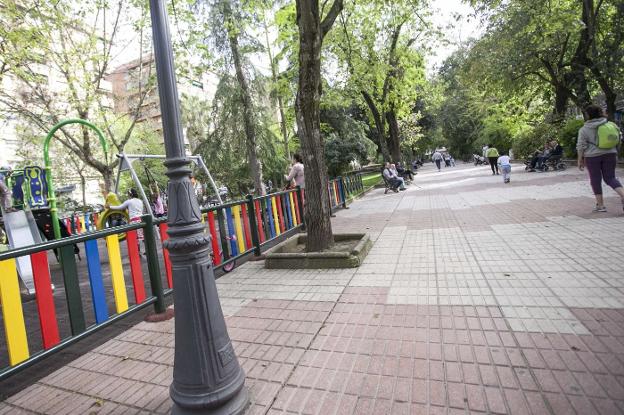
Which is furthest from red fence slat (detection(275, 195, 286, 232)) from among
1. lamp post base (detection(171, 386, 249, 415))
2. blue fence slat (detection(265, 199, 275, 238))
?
lamp post base (detection(171, 386, 249, 415))

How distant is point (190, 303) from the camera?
6.92 ft

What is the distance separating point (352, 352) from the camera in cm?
273

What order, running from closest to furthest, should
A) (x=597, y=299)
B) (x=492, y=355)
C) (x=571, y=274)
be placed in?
(x=492, y=355) → (x=597, y=299) → (x=571, y=274)

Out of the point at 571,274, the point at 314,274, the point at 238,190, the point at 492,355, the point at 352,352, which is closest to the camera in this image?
the point at 492,355

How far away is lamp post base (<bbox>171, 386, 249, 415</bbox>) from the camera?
2.05 meters

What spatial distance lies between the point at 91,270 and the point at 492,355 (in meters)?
3.61

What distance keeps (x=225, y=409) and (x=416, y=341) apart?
1.55m

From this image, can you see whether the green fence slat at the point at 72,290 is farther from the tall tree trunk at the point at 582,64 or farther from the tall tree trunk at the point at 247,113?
the tall tree trunk at the point at 582,64

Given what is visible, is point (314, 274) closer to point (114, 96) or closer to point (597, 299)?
point (597, 299)

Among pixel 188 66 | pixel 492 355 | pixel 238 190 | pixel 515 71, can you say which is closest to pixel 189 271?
pixel 492 355

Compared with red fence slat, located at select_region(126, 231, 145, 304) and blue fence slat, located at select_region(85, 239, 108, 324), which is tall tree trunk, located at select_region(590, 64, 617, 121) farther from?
blue fence slat, located at select_region(85, 239, 108, 324)

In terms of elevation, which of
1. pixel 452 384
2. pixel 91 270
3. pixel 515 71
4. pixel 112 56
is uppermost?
pixel 112 56

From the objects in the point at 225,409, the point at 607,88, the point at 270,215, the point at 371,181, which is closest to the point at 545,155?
the point at 607,88

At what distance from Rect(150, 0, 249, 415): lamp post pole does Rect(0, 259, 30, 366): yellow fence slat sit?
1.51 m
